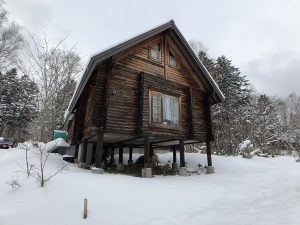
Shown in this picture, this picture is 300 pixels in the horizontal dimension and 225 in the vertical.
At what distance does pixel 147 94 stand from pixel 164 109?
1.31 m

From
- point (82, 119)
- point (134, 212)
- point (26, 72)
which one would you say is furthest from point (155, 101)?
point (26, 72)

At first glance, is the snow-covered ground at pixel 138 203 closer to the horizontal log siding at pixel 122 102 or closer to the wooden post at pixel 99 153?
the wooden post at pixel 99 153

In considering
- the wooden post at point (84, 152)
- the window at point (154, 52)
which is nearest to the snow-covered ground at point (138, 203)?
the wooden post at point (84, 152)

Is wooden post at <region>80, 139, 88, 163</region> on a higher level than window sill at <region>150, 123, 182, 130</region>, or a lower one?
lower

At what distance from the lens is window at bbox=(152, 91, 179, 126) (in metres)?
12.9

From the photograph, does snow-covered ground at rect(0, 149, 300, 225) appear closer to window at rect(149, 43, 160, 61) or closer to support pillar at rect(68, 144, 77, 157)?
window at rect(149, 43, 160, 61)

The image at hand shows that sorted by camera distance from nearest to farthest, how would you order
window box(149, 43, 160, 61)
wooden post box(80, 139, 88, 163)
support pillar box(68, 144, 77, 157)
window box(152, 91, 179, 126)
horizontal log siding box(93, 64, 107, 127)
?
horizontal log siding box(93, 64, 107, 127) < window box(152, 91, 179, 126) < window box(149, 43, 160, 61) < wooden post box(80, 139, 88, 163) < support pillar box(68, 144, 77, 157)

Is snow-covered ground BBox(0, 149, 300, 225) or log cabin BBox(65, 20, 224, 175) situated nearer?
snow-covered ground BBox(0, 149, 300, 225)

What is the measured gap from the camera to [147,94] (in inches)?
502

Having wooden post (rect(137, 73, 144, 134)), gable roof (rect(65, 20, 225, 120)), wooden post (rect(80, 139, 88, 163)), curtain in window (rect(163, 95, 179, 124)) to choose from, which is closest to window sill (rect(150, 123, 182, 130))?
curtain in window (rect(163, 95, 179, 124))

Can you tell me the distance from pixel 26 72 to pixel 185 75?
18.9m

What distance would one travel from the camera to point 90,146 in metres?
15.3

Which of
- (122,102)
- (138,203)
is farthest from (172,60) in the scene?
(138,203)

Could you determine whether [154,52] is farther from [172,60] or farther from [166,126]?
[166,126]
